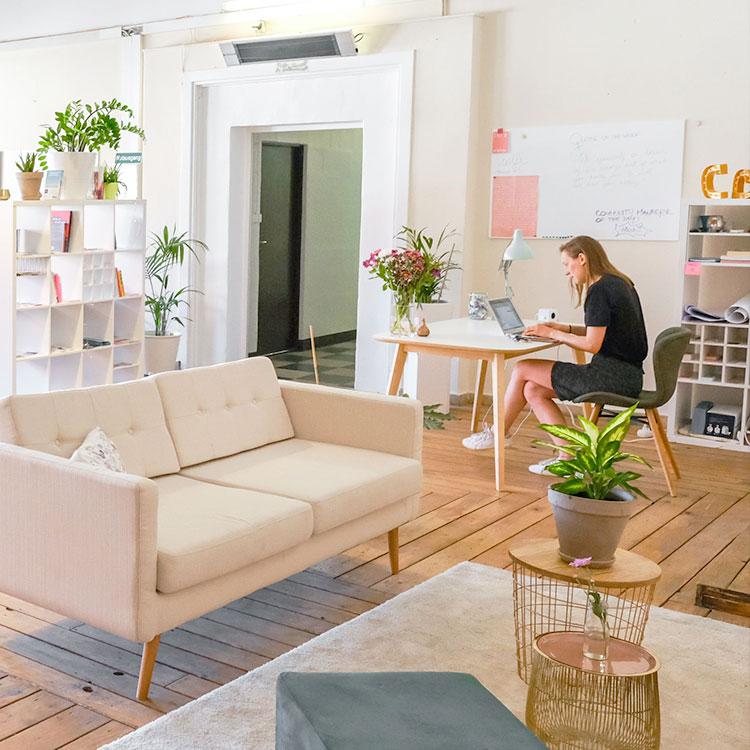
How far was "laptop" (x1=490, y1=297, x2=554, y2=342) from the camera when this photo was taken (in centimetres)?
569

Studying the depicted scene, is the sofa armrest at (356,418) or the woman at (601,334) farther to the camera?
the woman at (601,334)

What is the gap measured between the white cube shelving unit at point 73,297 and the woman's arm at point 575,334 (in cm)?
292

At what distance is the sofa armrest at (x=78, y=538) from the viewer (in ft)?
9.52

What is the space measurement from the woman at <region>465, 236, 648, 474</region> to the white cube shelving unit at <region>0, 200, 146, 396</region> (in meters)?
2.94

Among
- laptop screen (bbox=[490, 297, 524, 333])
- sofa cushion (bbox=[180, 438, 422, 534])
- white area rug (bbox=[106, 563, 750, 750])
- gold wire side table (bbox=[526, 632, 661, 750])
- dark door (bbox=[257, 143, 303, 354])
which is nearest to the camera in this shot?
gold wire side table (bbox=[526, 632, 661, 750])

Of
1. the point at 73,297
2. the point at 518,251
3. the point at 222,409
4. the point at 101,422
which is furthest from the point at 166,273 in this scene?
the point at 101,422

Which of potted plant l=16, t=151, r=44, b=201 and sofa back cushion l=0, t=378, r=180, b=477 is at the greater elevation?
potted plant l=16, t=151, r=44, b=201

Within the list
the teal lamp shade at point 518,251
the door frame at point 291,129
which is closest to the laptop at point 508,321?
the teal lamp shade at point 518,251

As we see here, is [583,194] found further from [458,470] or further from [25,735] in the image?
[25,735]

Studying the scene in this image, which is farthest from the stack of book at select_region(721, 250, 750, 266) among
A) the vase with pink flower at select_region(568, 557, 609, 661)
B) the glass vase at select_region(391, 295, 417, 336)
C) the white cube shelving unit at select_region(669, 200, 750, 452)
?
the vase with pink flower at select_region(568, 557, 609, 661)

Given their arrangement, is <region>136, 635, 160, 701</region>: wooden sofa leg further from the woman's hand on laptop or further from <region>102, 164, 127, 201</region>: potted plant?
<region>102, 164, 127, 201</region>: potted plant

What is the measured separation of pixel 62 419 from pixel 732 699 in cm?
222

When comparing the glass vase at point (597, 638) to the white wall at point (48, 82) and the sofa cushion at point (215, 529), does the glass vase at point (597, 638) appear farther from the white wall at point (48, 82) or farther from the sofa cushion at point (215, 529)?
the white wall at point (48, 82)

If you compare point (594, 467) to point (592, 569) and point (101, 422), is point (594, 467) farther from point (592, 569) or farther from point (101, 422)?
point (101, 422)
